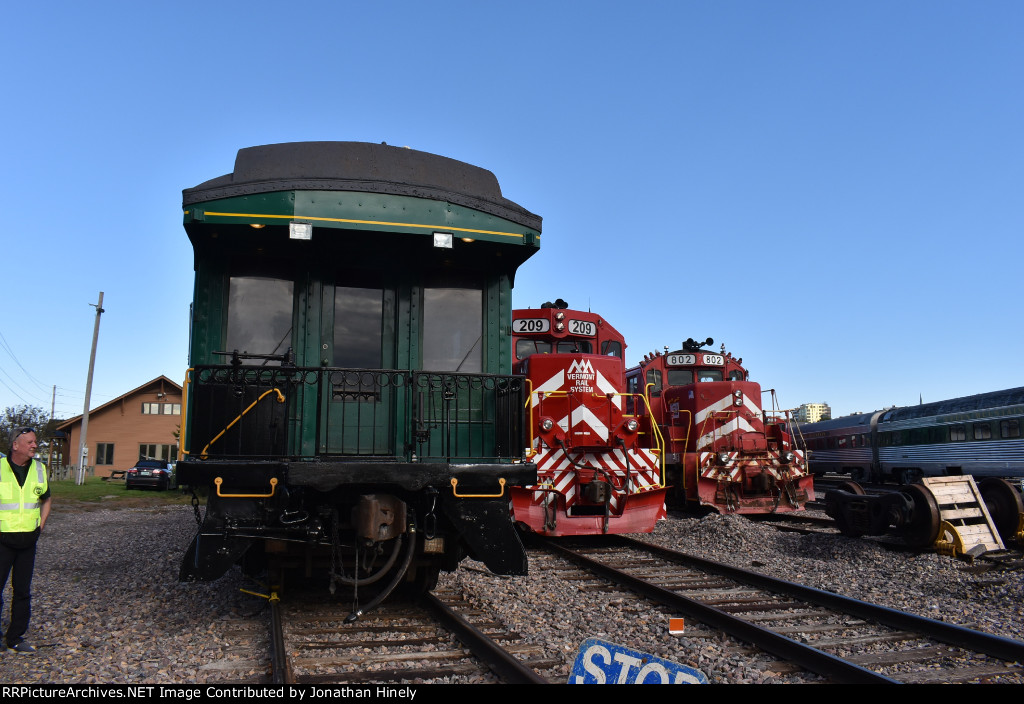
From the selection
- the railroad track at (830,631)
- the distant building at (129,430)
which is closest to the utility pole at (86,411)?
the distant building at (129,430)

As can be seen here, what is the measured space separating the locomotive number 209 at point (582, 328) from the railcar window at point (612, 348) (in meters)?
0.40

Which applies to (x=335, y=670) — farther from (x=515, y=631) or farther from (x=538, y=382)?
(x=538, y=382)

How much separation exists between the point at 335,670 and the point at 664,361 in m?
11.0

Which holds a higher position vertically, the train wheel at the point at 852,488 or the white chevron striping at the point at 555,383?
the white chevron striping at the point at 555,383

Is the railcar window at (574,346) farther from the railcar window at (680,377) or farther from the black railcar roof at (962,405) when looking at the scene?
the black railcar roof at (962,405)

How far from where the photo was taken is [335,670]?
4.20m

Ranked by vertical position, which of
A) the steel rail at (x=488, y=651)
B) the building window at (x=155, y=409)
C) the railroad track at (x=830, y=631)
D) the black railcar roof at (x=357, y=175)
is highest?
the building window at (x=155, y=409)

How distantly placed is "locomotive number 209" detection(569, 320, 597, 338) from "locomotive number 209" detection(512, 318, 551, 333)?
14.7 inches

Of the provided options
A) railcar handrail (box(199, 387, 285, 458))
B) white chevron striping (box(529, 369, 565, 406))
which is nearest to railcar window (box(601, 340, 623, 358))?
white chevron striping (box(529, 369, 565, 406))

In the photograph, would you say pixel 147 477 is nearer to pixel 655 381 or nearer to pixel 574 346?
pixel 655 381

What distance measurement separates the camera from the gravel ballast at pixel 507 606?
436 centimetres

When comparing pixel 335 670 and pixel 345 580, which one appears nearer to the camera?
pixel 335 670

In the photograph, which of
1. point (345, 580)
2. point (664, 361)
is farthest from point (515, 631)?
point (664, 361)

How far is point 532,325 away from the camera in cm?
1020
